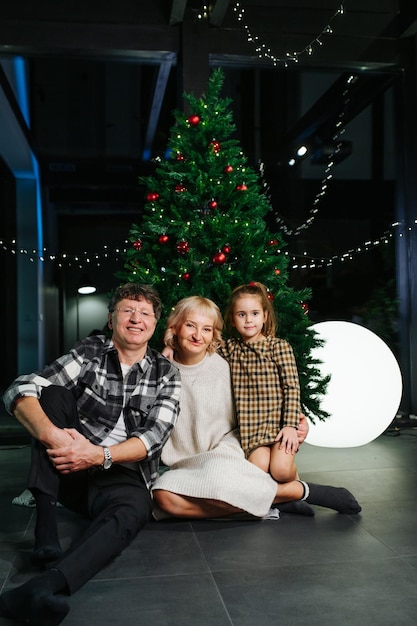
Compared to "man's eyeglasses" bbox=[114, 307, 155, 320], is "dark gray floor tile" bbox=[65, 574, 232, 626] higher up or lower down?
lower down

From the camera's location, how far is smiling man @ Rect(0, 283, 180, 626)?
246 centimetres

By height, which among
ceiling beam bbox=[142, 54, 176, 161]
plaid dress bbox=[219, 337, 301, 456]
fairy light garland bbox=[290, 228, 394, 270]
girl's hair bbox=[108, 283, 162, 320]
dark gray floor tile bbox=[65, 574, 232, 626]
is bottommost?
dark gray floor tile bbox=[65, 574, 232, 626]

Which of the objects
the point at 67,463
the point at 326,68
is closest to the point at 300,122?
the point at 326,68

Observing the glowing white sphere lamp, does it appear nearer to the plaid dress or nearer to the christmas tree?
the christmas tree

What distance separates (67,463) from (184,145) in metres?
2.03

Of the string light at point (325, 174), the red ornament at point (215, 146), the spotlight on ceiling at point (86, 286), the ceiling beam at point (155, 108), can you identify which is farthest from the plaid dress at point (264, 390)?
the ceiling beam at point (155, 108)

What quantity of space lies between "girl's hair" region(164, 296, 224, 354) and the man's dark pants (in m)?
0.67

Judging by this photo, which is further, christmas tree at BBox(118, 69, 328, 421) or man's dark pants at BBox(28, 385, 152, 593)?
christmas tree at BBox(118, 69, 328, 421)

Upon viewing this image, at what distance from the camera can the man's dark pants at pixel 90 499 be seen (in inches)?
84.0

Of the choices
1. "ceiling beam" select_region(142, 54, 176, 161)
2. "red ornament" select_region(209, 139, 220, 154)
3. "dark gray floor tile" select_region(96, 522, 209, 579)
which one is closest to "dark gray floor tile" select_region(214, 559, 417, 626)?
"dark gray floor tile" select_region(96, 522, 209, 579)

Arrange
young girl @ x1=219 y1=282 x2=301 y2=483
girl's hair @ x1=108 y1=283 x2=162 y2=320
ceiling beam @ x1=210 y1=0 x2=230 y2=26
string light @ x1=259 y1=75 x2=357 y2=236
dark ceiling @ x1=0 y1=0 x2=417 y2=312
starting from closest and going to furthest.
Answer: girl's hair @ x1=108 y1=283 x2=162 y2=320
young girl @ x1=219 y1=282 x2=301 y2=483
ceiling beam @ x1=210 y1=0 x2=230 y2=26
dark ceiling @ x1=0 y1=0 x2=417 y2=312
string light @ x1=259 y1=75 x2=357 y2=236

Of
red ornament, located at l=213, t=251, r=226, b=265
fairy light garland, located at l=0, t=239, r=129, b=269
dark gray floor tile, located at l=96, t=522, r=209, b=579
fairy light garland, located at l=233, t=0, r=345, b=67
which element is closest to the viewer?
dark gray floor tile, located at l=96, t=522, r=209, b=579

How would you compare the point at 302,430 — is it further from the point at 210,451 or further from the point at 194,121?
the point at 194,121

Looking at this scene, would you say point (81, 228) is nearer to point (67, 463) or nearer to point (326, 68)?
point (326, 68)
